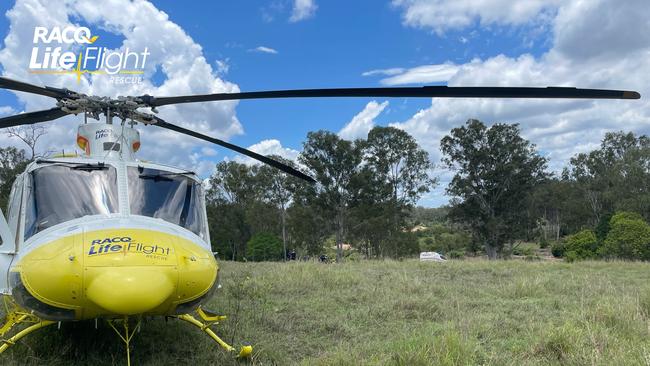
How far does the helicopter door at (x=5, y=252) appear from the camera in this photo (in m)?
4.43

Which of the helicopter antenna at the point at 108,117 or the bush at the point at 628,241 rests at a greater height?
the helicopter antenna at the point at 108,117

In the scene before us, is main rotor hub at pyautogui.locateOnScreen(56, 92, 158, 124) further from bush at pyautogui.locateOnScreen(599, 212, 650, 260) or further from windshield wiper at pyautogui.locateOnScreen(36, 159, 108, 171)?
bush at pyautogui.locateOnScreen(599, 212, 650, 260)

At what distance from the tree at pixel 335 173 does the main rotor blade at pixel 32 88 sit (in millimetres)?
34888

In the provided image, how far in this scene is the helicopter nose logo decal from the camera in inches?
136

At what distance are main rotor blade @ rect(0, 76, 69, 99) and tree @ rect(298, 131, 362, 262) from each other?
34888 mm

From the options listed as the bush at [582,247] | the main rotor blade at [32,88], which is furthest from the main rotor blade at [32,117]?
the bush at [582,247]

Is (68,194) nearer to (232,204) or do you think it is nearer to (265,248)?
(265,248)

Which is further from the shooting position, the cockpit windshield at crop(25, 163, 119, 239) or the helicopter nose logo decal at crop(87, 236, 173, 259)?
the cockpit windshield at crop(25, 163, 119, 239)

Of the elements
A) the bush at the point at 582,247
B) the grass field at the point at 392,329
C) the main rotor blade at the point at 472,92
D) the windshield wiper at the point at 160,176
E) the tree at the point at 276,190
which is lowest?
the grass field at the point at 392,329

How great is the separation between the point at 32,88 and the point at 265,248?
38357 millimetres

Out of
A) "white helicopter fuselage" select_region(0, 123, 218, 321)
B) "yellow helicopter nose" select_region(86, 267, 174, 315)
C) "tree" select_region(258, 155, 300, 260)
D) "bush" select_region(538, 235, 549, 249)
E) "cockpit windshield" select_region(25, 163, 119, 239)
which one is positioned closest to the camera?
"yellow helicopter nose" select_region(86, 267, 174, 315)

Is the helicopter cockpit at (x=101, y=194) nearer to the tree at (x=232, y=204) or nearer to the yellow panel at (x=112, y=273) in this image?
the yellow panel at (x=112, y=273)

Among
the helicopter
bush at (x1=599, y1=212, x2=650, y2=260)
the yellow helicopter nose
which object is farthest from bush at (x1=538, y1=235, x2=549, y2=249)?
the yellow helicopter nose

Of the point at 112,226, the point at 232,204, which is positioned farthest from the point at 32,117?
the point at 232,204
